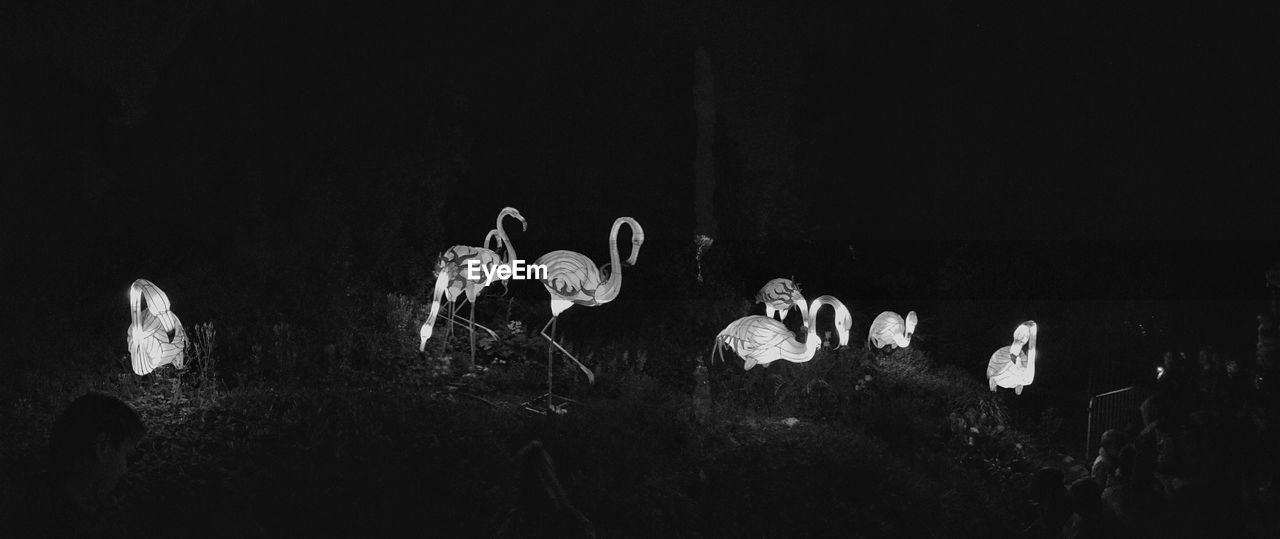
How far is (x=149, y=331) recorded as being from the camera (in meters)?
6.24

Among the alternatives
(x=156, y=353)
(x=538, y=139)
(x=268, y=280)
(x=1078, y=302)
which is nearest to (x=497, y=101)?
(x=538, y=139)

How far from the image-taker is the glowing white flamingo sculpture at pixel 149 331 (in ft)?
20.4

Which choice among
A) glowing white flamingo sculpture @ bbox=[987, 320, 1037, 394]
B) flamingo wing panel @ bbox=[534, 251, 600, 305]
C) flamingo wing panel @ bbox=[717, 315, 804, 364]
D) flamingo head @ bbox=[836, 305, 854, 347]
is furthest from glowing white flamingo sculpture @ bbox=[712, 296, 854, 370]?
glowing white flamingo sculpture @ bbox=[987, 320, 1037, 394]

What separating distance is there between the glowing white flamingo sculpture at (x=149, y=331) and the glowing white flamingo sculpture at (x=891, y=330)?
310 inches

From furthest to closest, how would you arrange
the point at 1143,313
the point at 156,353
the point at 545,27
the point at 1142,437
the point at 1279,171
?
the point at 545,27
the point at 1143,313
the point at 1279,171
the point at 156,353
the point at 1142,437

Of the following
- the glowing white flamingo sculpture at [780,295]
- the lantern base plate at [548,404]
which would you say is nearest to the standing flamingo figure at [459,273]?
the lantern base plate at [548,404]

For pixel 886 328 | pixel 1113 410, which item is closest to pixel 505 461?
pixel 886 328

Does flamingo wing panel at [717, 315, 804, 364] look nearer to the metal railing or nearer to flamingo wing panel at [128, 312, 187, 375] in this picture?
the metal railing

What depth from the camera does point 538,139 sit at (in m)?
12.0

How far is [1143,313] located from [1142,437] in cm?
475

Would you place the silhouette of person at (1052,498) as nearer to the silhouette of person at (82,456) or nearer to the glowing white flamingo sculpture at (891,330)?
the glowing white flamingo sculpture at (891,330)

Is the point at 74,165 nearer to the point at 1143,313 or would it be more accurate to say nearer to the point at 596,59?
the point at 596,59

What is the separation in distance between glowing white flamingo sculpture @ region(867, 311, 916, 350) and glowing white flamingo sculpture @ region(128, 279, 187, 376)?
7879 mm

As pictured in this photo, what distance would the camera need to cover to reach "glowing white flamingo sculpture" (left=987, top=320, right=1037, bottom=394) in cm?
820
